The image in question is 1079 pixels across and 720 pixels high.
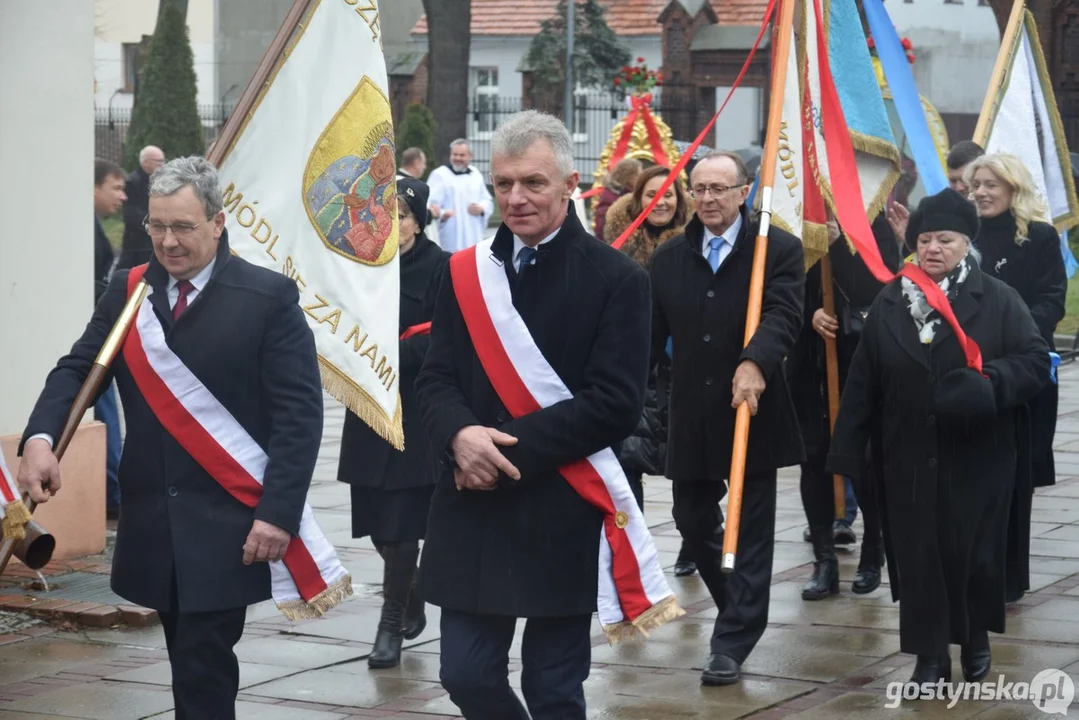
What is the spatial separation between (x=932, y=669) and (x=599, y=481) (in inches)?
88.7

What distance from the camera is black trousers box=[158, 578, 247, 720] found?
181 inches

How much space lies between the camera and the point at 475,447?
169 inches

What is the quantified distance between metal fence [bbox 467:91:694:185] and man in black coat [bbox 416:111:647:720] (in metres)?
33.7

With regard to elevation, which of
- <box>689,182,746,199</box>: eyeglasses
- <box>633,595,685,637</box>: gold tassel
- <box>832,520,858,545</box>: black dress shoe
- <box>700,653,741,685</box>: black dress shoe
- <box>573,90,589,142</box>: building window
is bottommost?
<box>832,520,858,545</box>: black dress shoe

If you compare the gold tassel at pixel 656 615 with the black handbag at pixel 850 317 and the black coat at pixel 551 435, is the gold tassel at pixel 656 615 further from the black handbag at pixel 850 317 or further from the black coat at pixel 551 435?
the black handbag at pixel 850 317

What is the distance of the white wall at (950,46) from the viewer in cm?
4203

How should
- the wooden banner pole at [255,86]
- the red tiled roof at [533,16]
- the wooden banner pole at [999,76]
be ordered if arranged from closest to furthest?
the wooden banner pole at [255,86], the wooden banner pole at [999,76], the red tiled roof at [533,16]

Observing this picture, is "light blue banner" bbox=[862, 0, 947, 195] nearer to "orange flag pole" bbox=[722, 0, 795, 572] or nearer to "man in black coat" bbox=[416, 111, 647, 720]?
"orange flag pole" bbox=[722, 0, 795, 572]

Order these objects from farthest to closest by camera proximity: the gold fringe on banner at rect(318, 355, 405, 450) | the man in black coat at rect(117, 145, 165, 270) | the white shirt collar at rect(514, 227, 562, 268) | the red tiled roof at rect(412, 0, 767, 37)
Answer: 1. the red tiled roof at rect(412, 0, 767, 37)
2. the man in black coat at rect(117, 145, 165, 270)
3. the gold fringe on banner at rect(318, 355, 405, 450)
4. the white shirt collar at rect(514, 227, 562, 268)

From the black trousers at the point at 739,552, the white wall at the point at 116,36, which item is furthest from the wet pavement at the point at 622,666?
the white wall at the point at 116,36

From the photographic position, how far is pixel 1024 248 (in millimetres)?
8227

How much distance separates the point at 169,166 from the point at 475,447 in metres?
1.18

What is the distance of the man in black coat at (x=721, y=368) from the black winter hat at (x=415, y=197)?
924mm

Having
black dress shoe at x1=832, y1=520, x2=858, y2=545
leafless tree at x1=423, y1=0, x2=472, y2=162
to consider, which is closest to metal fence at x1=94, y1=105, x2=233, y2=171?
leafless tree at x1=423, y1=0, x2=472, y2=162
